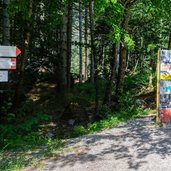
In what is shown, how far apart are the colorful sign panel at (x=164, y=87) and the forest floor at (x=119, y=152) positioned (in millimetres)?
393

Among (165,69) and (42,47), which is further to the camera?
(42,47)

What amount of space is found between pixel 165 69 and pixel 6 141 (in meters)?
4.27

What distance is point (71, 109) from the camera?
1511cm

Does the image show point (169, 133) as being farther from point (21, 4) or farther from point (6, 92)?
point (6, 92)

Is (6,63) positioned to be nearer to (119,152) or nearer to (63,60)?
(119,152)

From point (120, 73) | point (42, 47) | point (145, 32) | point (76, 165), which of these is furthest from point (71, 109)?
point (145, 32)

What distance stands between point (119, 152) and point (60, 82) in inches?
468

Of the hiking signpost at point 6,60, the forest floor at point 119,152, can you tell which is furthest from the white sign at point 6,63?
the forest floor at point 119,152

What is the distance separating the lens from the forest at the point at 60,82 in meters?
10.1

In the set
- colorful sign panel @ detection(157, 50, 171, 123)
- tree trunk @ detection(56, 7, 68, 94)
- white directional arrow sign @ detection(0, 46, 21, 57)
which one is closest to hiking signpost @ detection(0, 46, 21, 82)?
white directional arrow sign @ detection(0, 46, 21, 57)

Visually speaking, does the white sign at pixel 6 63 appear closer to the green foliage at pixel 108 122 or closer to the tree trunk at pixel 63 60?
the green foliage at pixel 108 122

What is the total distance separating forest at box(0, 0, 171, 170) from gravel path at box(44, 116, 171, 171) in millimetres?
578

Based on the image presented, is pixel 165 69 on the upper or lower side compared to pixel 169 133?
upper

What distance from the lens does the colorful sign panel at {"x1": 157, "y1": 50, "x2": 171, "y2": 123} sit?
8906mm
